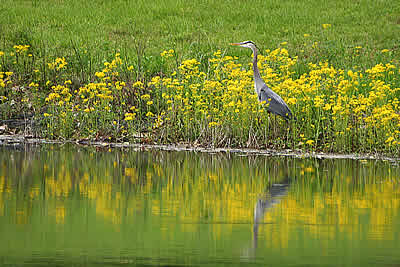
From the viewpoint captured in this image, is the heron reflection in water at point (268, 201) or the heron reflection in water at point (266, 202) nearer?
the heron reflection in water at point (266, 202)

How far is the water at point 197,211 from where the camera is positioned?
18.2 feet

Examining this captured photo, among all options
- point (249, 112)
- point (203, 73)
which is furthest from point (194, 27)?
point (249, 112)

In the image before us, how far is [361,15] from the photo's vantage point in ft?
72.7

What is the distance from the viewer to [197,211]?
24.0ft

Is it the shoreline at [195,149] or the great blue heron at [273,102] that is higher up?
the great blue heron at [273,102]

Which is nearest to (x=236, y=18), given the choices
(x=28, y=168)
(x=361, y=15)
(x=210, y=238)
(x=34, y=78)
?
(x=361, y=15)

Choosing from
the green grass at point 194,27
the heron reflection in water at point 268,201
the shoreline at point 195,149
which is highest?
the green grass at point 194,27

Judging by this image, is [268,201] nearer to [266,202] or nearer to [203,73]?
[266,202]

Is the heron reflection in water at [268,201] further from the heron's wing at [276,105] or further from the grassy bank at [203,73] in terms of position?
the grassy bank at [203,73]

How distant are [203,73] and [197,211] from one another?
628 cm

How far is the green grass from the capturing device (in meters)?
18.9

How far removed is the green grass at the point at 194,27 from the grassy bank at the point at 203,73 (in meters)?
0.06

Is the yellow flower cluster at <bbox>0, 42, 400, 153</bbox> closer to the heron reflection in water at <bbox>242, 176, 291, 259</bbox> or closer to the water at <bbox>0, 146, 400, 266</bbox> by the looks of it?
the water at <bbox>0, 146, 400, 266</bbox>

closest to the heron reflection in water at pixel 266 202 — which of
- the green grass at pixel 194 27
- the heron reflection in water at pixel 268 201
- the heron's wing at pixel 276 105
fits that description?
the heron reflection in water at pixel 268 201
